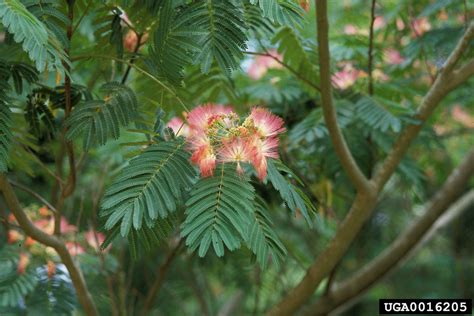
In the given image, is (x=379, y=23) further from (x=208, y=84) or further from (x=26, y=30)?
(x=26, y=30)

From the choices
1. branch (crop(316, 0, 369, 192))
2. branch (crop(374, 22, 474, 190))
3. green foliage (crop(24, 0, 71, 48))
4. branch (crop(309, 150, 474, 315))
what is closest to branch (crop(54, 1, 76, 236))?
green foliage (crop(24, 0, 71, 48))

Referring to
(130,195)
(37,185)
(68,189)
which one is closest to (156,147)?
(130,195)

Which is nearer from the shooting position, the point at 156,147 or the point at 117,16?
the point at 156,147

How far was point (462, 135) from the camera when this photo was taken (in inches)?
154

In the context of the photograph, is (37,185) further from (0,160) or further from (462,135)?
(462,135)

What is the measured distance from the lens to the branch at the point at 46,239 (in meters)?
1.64

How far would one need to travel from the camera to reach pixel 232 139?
1.29 m

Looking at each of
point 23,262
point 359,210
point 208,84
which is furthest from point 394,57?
point 23,262

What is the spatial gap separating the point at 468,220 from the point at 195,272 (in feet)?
6.82

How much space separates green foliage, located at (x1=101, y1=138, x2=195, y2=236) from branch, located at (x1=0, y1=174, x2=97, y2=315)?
42cm

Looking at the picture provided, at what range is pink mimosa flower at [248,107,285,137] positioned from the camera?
131 centimetres

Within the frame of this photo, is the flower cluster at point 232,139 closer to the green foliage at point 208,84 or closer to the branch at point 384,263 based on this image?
the green foliage at point 208,84

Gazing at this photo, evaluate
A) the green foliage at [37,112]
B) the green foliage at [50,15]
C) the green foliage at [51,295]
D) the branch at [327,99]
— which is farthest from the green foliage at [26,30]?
the green foliage at [51,295]

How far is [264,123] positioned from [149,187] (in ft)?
0.84
